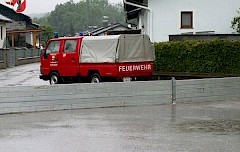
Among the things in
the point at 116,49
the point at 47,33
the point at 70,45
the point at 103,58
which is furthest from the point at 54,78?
the point at 47,33

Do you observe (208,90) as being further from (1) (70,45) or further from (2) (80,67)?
(1) (70,45)

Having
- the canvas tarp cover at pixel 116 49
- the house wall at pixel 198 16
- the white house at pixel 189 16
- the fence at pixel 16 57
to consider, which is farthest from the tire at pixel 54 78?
the fence at pixel 16 57

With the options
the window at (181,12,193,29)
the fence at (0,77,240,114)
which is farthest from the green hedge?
the window at (181,12,193,29)

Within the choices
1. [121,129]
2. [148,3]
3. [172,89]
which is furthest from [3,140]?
[148,3]

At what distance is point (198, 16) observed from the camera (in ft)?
102

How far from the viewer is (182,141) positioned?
10695mm

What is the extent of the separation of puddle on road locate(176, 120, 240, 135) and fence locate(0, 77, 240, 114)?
3.60 metres

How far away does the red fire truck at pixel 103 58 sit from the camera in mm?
20859

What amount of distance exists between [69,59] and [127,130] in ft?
34.3

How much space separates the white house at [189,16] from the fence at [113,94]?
12.5m

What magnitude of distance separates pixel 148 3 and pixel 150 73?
34.2 ft

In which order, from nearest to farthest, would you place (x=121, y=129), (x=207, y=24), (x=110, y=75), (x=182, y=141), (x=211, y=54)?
1. (x=182, y=141)
2. (x=121, y=129)
3. (x=110, y=75)
4. (x=211, y=54)
5. (x=207, y=24)

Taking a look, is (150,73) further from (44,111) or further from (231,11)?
(231,11)

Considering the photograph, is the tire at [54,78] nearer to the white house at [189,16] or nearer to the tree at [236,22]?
the white house at [189,16]
